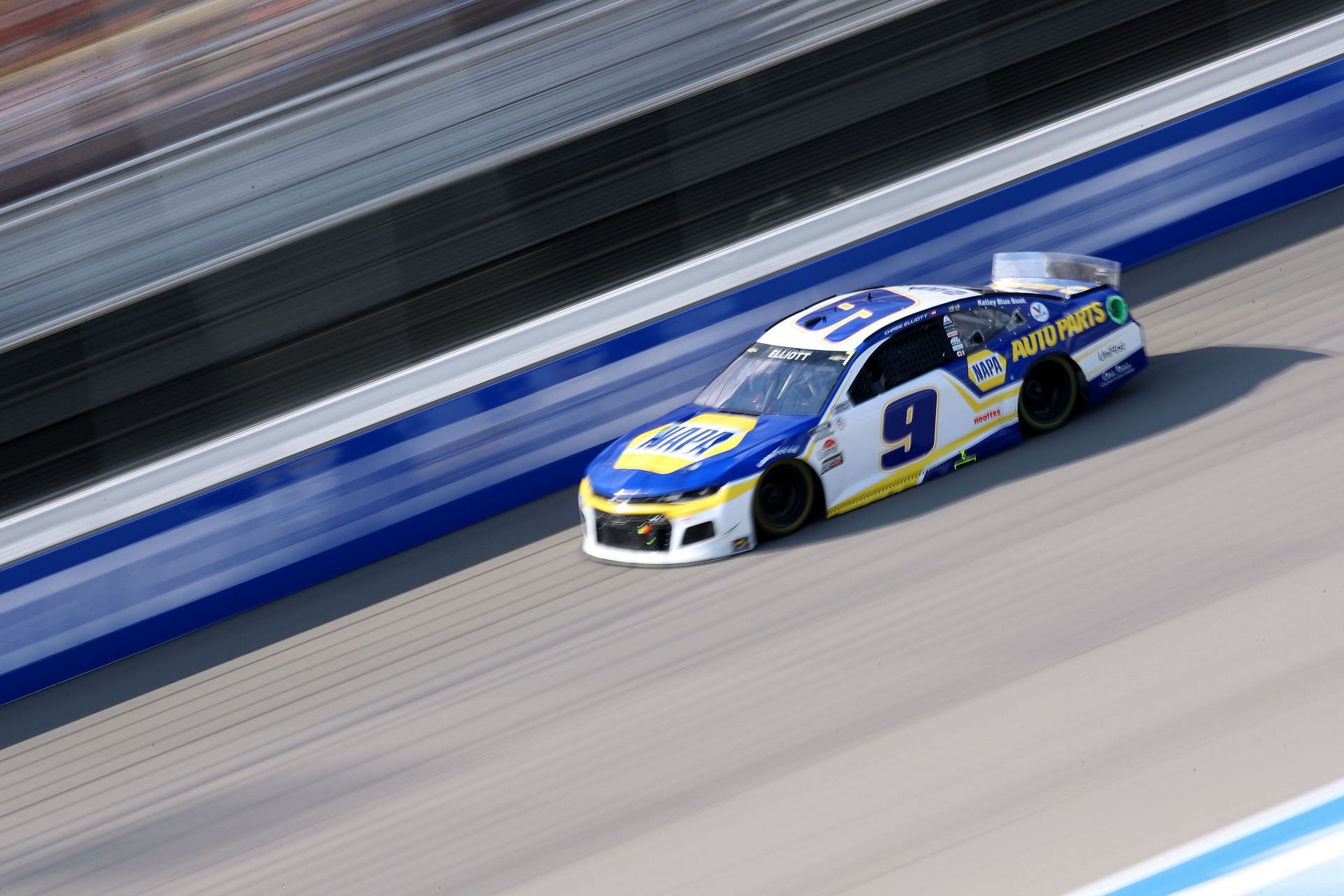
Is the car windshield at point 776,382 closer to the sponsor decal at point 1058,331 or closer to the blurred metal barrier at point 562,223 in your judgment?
the sponsor decal at point 1058,331

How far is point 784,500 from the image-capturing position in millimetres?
8289

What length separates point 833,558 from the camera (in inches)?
307

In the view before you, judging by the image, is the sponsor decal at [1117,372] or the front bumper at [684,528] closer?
the front bumper at [684,528]

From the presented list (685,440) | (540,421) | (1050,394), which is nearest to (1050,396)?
(1050,394)

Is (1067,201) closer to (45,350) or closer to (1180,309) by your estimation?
(1180,309)

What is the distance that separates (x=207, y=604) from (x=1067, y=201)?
24.6ft

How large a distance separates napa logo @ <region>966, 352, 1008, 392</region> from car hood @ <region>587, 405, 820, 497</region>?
1.08 m

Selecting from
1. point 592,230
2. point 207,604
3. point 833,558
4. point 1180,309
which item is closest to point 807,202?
point 592,230

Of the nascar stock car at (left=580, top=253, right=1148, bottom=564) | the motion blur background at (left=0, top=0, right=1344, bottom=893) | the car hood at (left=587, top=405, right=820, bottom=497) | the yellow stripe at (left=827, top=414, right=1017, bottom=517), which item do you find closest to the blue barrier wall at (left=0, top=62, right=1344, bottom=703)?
the motion blur background at (left=0, top=0, right=1344, bottom=893)

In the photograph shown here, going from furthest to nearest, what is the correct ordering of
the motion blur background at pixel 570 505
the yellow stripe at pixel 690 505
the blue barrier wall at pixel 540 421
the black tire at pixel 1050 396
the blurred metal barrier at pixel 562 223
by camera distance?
the blurred metal barrier at pixel 562 223 → the blue barrier wall at pixel 540 421 → the black tire at pixel 1050 396 → the yellow stripe at pixel 690 505 → the motion blur background at pixel 570 505

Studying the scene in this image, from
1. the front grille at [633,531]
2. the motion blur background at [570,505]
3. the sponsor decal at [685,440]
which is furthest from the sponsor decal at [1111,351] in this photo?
the front grille at [633,531]

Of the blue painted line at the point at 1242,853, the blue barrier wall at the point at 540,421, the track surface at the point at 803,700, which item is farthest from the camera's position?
the blue barrier wall at the point at 540,421

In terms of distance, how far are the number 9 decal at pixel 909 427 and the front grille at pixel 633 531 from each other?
1391 mm

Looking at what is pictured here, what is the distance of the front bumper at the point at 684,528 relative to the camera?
801cm
